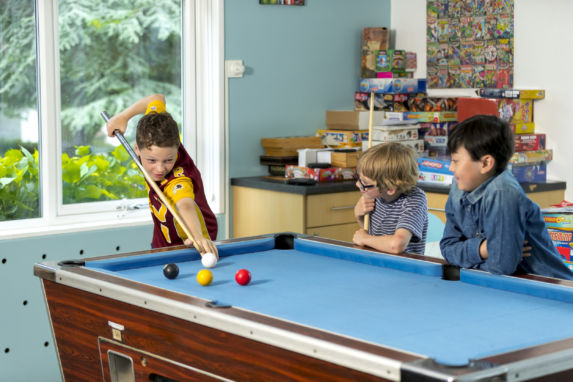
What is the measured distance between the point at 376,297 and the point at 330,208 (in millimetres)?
1882

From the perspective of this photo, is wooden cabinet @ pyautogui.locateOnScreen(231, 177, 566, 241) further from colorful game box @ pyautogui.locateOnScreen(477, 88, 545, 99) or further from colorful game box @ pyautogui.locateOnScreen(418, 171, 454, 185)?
colorful game box @ pyautogui.locateOnScreen(477, 88, 545, 99)

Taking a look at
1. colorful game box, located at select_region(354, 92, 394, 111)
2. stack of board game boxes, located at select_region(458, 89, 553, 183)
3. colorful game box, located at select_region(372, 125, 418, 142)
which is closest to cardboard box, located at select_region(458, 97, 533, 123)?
stack of board game boxes, located at select_region(458, 89, 553, 183)

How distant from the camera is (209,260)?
2.19 meters

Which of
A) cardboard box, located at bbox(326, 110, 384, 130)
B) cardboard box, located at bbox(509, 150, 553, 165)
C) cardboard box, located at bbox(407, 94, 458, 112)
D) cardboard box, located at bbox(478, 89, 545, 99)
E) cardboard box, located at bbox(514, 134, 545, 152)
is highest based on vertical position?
cardboard box, located at bbox(478, 89, 545, 99)

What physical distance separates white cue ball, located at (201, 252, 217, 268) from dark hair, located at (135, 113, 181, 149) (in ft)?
1.55

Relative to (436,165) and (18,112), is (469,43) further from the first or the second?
(18,112)

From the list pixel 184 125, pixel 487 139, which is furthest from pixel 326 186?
pixel 487 139

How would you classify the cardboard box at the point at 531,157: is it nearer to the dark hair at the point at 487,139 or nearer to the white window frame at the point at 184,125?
the white window frame at the point at 184,125

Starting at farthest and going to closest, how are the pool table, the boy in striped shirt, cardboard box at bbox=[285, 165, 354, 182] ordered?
cardboard box at bbox=[285, 165, 354, 182] → the boy in striped shirt → the pool table

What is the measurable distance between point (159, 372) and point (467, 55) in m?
2.90

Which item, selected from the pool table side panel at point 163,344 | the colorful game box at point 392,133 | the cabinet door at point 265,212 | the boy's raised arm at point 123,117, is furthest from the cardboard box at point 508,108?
the pool table side panel at point 163,344

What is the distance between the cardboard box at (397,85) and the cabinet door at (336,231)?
2.86 ft

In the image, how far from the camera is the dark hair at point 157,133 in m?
2.48

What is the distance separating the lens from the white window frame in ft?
11.1
